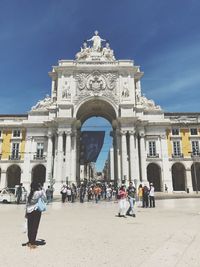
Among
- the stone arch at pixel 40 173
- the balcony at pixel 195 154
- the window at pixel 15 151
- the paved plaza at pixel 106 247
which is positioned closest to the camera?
A: the paved plaza at pixel 106 247

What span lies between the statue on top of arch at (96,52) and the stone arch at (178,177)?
25.5 m

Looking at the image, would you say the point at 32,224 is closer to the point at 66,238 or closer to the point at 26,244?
the point at 26,244

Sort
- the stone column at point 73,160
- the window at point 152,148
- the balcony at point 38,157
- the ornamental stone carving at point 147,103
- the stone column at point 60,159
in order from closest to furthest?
the stone column at point 60,159 → the stone column at point 73,160 → the balcony at point 38,157 → the window at point 152,148 → the ornamental stone carving at point 147,103

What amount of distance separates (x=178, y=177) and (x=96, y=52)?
30621mm

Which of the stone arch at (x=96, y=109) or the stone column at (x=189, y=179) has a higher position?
the stone arch at (x=96, y=109)

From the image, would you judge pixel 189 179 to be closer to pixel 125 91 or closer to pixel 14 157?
pixel 125 91

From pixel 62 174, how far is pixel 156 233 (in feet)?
117

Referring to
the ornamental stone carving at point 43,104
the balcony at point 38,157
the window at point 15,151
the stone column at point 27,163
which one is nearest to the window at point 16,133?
the window at point 15,151

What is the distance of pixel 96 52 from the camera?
5244 cm

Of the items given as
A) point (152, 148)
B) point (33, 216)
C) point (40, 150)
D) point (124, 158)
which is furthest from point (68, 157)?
point (33, 216)

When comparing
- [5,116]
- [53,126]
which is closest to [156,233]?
[53,126]

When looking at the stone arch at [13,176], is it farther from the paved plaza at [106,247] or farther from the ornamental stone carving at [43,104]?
the paved plaza at [106,247]

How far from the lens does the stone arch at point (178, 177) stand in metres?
50.7

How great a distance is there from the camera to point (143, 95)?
53.7 m
